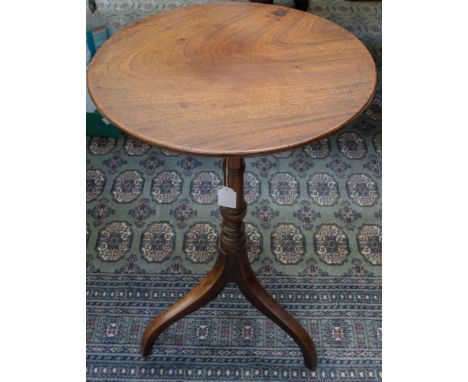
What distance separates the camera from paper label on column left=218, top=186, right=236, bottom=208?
1.22 m

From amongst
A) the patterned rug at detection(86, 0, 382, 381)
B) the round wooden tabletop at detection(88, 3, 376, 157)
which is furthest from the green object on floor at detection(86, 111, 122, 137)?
the round wooden tabletop at detection(88, 3, 376, 157)

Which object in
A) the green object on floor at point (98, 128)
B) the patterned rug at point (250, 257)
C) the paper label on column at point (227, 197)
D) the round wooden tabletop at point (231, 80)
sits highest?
the round wooden tabletop at point (231, 80)

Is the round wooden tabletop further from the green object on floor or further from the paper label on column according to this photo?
the green object on floor

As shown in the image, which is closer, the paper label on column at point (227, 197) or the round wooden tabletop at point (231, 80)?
the round wooden tabletop at point (231, 80)

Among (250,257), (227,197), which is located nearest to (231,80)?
(227,197)

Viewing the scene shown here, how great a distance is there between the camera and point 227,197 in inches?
48.7

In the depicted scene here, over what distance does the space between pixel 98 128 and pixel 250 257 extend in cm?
105

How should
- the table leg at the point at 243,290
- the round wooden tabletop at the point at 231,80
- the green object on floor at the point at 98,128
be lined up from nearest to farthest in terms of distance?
the round wooden tabletop at the point at 231,80
the table leg at the point at 243,290
the green object on floor at the point at 98,128

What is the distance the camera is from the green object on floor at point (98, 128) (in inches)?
90.4

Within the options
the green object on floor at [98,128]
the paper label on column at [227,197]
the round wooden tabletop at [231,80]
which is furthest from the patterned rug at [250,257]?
the round wooden tabletop at [231,80]

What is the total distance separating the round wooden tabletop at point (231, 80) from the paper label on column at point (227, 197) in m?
0.25

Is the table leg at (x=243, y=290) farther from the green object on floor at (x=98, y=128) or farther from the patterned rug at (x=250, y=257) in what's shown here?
the green object on floor at (x=98, y=128)

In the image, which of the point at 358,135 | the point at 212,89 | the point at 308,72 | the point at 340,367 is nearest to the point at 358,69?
the point at 308,72

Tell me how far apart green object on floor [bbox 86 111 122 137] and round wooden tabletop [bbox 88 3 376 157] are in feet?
3.36
